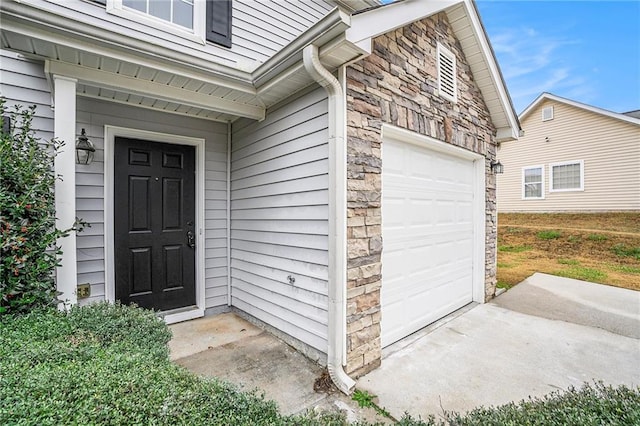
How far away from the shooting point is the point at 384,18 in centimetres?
260

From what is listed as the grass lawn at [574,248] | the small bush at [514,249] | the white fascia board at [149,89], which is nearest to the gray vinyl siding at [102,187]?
the white fascia board at [149,89]

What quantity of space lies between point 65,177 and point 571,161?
49.2 feet

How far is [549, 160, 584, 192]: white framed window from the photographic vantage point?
11.5 m

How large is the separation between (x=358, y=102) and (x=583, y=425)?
98.3 inches

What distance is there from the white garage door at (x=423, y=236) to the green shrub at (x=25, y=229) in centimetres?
286

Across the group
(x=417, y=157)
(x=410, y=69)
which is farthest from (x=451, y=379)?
(x=410, y=69)

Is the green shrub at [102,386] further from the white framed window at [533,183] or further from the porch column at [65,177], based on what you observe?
the white framed window at [533,183]

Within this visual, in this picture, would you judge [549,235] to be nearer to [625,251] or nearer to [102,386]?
[625,251]

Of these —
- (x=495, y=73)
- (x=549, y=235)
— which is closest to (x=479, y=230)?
(x=495, y=73)

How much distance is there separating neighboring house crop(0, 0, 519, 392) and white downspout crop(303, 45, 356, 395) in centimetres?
1

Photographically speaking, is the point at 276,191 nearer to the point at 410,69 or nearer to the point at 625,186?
the point at 410,69

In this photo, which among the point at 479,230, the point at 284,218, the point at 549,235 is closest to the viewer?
the point at 284,218

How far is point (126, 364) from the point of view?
1661mm

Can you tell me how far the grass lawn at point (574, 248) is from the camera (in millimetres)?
6533
